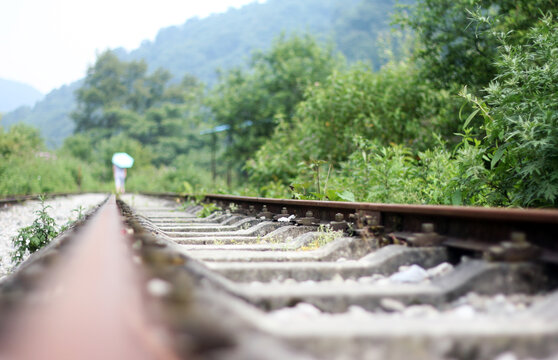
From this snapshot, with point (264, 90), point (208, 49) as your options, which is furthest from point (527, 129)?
point (208, 49)

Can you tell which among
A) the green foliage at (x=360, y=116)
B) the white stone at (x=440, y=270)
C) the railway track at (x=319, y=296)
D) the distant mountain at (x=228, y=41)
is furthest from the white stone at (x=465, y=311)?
the distant mountain at (x=228, y=41)

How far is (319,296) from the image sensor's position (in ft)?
5.93

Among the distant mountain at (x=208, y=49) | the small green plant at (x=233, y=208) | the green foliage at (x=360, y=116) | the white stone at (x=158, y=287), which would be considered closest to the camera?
the white stone at (x=158, y=287)

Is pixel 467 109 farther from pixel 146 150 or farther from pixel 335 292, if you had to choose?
pixel 146 150

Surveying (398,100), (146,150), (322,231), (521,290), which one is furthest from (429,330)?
(146,150)

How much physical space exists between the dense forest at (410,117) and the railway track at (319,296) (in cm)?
148

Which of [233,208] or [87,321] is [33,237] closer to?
[233,208]

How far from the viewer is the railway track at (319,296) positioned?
3.59 feet

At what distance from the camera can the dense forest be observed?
397 cm

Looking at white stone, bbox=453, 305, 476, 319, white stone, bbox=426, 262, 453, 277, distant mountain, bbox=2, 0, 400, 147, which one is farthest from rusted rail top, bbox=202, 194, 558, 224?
distant mountain, bbox=2, 0, 400, 147

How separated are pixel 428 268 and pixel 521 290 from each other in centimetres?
→ 61

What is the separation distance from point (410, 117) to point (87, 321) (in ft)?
36.5

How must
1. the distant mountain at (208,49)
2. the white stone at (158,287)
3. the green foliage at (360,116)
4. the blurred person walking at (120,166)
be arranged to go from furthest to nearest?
the distant mountain at (208,49), the blurred person walking at (120,166), the green foliage at (360,116), the white stone at (158,287)

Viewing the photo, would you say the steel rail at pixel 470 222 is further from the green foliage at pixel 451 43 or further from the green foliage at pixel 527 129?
the green foliage at pixel 451 43
